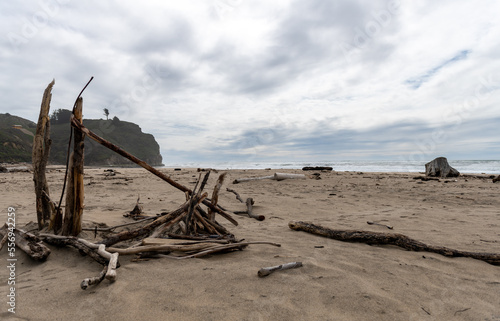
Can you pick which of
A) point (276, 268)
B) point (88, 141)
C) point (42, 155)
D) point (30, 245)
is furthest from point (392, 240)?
point (88, 141)

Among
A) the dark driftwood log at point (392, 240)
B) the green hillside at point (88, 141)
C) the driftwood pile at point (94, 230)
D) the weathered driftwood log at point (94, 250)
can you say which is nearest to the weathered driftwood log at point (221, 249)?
the driftwood pile at point (94, 230)

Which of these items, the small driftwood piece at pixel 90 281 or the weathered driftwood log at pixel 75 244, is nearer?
the small driftwood piece at pixel 90 281

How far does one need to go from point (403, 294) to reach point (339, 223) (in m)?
2.69

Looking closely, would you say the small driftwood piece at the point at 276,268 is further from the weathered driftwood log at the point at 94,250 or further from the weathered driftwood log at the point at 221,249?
the weathered driftwood log at the point at 94,250

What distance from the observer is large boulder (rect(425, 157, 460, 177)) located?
47.3 feet

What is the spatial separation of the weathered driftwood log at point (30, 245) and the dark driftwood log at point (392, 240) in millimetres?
3459

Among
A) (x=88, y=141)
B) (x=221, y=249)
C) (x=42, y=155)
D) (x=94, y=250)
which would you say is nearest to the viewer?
(x=94, y=250)

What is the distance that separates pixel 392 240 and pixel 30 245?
444 cm

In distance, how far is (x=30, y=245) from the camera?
2.89 metres

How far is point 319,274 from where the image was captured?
2477 millimetres

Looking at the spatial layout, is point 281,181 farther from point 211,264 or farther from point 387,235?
point 211,264

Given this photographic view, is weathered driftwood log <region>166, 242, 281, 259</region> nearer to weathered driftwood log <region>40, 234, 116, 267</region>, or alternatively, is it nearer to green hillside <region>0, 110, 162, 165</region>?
weathered driftwood log <region>40, 234, 116, 267</region>

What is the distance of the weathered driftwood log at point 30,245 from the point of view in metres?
2.74

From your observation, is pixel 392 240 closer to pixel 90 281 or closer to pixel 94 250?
pixel 90 281
